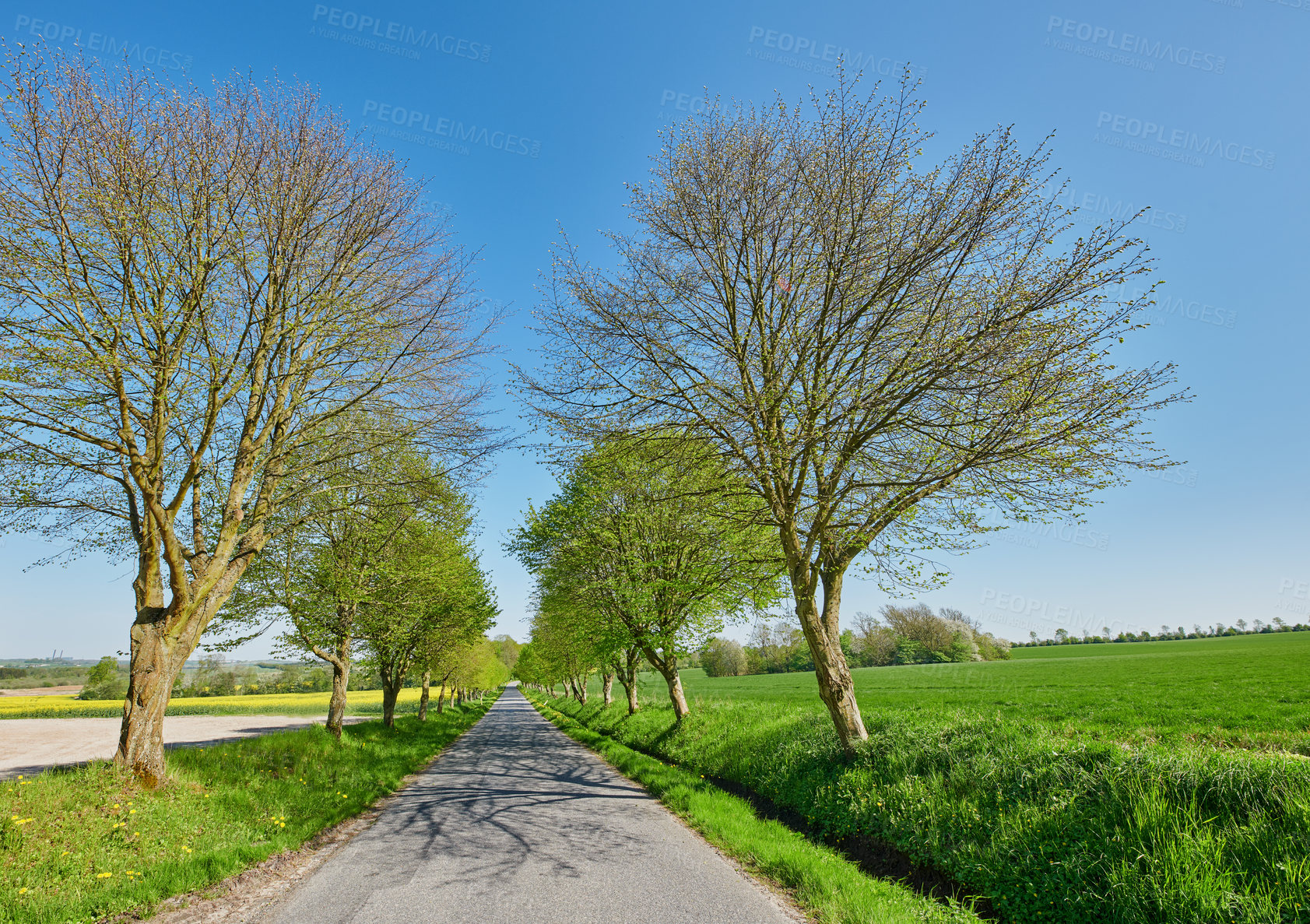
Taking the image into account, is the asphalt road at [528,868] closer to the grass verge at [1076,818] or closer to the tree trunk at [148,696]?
the grass verge at [1076,818]

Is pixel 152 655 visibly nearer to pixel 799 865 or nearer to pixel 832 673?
pixel 799 865

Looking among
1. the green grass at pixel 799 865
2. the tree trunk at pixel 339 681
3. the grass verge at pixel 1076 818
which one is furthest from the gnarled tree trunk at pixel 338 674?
the grass verge at pixel 1076 818

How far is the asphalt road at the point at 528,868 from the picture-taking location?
5117 mm

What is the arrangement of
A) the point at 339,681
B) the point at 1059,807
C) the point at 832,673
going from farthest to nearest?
the point at 339,681 → the point at 832,673 → the point at 1059,807

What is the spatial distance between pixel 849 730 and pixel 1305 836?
523 centimetres

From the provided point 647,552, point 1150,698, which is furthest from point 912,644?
point 647,552

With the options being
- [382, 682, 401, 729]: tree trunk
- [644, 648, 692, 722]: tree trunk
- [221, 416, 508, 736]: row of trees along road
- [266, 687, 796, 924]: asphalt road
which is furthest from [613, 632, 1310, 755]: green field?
[382, 682, 401, 729]: tree trunk

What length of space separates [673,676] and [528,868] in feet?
37.9

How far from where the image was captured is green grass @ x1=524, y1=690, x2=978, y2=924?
5031 millimetres

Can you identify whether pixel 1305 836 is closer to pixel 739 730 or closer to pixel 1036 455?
pixel 1036 455

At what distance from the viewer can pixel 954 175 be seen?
24.1 feet

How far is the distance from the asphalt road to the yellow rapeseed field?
3911cm

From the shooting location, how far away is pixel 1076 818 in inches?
224

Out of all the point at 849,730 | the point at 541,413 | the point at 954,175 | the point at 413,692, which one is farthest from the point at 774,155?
the point at 413,692
